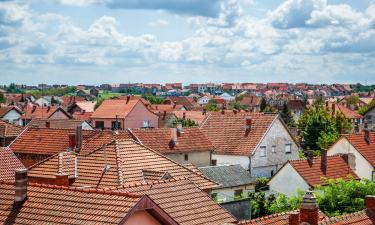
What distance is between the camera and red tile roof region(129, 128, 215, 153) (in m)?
45.9

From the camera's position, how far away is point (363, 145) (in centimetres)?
4659

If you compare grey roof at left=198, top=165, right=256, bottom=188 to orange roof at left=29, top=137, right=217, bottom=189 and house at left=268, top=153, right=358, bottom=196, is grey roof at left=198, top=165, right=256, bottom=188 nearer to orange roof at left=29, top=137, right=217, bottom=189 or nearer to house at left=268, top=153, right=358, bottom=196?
Answer: house at left=268, top=153, right=358, bottom=196

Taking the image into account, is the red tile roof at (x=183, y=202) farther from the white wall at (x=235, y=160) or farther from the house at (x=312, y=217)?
the white wall at (x=235, y=160)

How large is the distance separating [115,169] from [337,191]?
36.5 feet

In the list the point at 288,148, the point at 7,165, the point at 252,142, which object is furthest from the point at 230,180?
the point at 288,148

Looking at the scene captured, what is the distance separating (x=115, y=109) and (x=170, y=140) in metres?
38.6

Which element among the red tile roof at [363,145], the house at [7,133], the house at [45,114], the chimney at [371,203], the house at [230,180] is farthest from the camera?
the house at [45,114]

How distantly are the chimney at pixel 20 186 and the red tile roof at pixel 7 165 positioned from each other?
475 inches

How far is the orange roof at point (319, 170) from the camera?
39.6m

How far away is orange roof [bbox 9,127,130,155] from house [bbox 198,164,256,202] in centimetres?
658

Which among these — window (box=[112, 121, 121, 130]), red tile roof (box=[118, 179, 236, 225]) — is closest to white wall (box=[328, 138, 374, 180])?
red tile roof (box=[118, 179, 236, 225])

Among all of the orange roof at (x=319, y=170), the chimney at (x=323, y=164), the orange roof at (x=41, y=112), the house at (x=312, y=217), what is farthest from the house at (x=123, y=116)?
the house at (x=312, y=217)

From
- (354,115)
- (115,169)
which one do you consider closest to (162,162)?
(115,169)

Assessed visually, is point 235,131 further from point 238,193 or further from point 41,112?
point 41,112
